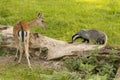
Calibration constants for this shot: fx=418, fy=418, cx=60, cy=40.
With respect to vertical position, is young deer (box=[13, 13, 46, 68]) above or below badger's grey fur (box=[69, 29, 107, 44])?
above

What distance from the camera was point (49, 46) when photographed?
33.5ft

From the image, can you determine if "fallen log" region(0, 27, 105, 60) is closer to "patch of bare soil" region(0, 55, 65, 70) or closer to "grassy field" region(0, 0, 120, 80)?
"patch of bare soil" region(0, 55, 65, 70)

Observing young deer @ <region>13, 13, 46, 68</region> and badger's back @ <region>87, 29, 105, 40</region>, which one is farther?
badger's back @ <region>87, 29, 105, 40</region>

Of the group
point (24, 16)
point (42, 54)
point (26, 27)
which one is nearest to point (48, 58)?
point (42, 54)

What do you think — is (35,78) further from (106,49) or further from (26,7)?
(26,7)

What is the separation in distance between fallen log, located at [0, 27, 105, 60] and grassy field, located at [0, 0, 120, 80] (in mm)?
2175

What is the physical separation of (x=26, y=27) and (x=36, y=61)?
879 mm

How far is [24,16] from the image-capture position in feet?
45.9

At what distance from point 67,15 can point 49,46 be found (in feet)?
13.8

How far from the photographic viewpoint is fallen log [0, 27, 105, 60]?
9.85m

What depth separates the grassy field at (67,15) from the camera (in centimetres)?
1309

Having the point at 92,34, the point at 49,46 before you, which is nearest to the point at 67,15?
the point at 92,34

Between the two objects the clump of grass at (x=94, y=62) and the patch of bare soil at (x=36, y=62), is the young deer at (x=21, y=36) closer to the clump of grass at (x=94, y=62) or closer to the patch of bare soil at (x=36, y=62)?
the patch of bare soil at (x=36, y=62)

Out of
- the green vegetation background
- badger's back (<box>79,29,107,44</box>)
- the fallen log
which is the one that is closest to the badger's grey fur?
badger's back (<box>79,29,107,44</box>)
